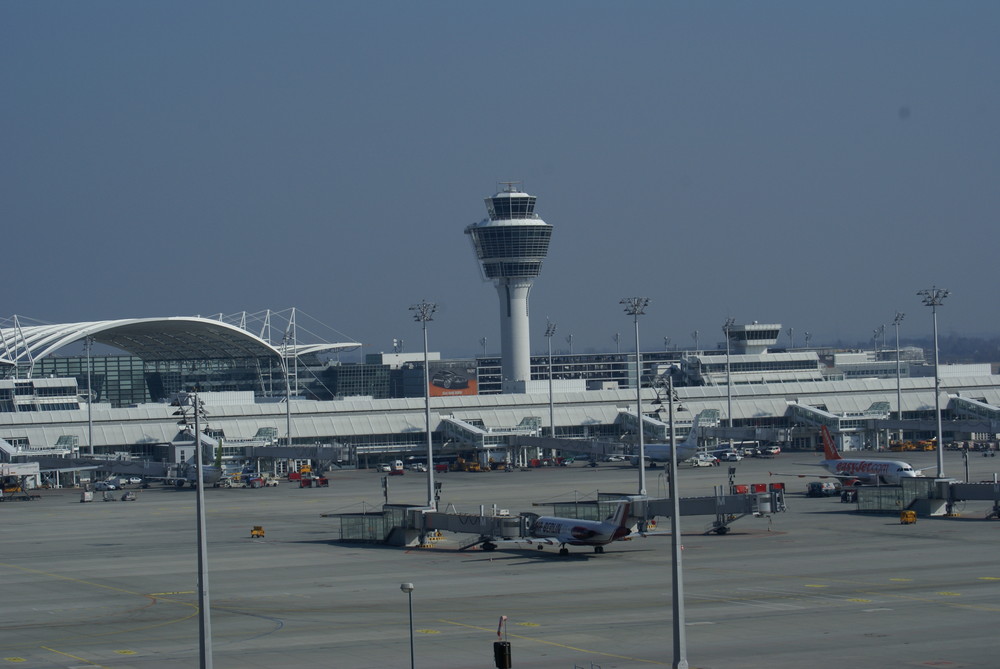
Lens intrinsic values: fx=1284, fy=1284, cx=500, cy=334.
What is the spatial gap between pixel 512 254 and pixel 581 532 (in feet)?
437

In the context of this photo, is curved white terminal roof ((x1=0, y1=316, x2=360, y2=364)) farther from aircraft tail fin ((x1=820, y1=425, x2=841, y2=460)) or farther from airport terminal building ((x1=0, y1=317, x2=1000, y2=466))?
aircraft tail fin ((x1=820, y1=425, x2=841, y2=460))

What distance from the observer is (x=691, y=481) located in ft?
346

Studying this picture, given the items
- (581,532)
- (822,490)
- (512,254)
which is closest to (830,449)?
(822,490)

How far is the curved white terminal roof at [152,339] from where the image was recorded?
16188cm

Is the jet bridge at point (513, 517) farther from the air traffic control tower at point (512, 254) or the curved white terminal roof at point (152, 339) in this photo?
the air traffic control tower at point (512, 254)

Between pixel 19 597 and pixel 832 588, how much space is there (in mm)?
32099

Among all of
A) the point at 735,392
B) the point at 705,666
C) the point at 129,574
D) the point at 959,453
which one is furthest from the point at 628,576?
the point at 735,392

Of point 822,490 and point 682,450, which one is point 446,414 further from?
point 822,490

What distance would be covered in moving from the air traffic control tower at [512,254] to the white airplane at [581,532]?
414 ft

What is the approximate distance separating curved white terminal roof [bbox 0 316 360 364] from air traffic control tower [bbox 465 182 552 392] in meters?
32.3

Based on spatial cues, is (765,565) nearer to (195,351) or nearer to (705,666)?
(705,666)

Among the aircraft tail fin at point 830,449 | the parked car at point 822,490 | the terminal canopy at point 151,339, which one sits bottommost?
the parked car at point 822,490

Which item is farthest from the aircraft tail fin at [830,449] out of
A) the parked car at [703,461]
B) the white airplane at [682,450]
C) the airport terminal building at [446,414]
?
the airport terminal building at [446,414]

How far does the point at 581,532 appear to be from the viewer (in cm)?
6112
